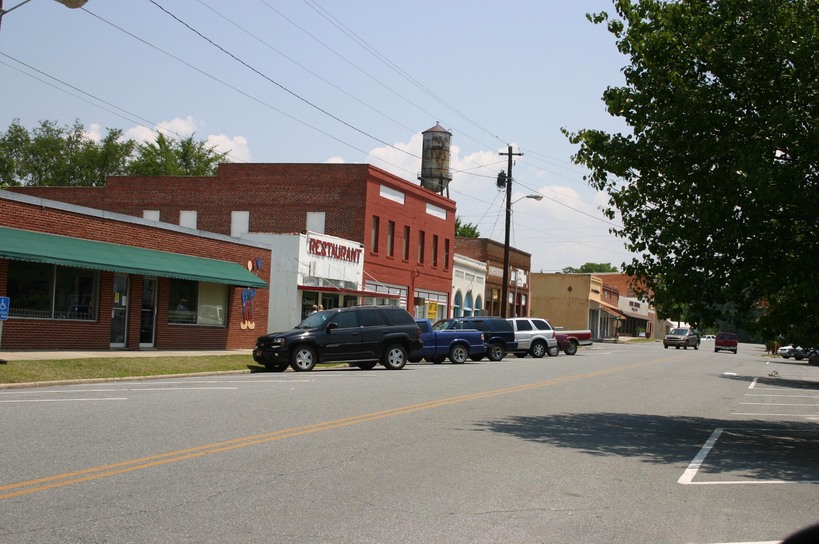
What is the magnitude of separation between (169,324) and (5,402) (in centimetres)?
1580

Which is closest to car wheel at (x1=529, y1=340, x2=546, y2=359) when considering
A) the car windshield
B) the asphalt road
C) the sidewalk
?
the sidewalk

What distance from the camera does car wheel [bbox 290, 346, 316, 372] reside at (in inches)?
1016

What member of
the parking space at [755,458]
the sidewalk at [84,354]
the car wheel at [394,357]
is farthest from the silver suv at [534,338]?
the parking space at [755,458]

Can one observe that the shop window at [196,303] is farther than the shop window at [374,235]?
No

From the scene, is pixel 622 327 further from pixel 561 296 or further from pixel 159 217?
pixel 159 217

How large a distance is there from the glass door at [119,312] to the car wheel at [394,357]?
320 inches

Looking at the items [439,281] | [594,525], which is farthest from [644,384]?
[439,281]

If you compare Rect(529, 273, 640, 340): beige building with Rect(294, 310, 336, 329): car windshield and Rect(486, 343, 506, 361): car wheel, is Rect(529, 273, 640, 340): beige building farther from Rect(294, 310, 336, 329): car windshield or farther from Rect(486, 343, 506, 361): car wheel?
Rect(294, 310, 336, 329): car windshield

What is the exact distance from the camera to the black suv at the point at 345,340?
25.8 m

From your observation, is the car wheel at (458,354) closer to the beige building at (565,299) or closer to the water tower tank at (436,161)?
the water tower tank at (436,161)

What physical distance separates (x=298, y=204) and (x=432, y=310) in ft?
40.3

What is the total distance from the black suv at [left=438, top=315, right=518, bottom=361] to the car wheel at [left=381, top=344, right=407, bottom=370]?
928cm

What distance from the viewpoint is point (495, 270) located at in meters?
69.1

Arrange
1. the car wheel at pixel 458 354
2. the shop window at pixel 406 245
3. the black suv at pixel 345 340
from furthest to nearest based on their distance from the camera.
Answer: the shop window at pixel 406 245 → the car wheel at pixel 458 354 → the black suv at pixel 345 340
